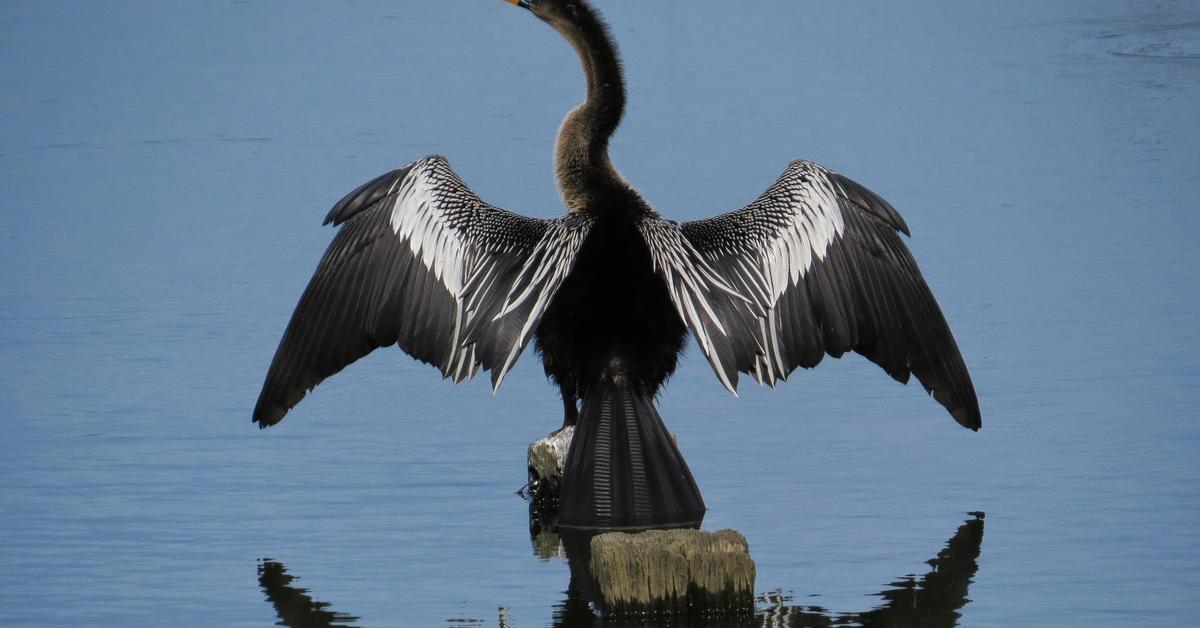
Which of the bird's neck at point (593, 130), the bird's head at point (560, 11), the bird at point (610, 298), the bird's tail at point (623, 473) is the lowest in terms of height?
the bird's tail at point (623, 473)

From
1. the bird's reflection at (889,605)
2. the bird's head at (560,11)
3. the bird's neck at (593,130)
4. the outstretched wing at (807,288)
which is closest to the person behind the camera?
the bird's reflection at (889,605)

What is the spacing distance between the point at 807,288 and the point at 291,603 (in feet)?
7.99

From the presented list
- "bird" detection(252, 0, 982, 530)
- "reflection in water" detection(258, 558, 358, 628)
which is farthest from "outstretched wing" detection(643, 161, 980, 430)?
"reflection in water" detection(258, 558, 358, 628)

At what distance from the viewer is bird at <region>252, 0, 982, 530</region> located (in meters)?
6.61

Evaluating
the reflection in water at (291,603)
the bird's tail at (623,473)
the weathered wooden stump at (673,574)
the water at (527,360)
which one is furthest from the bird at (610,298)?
the reflection in water at (291,603)

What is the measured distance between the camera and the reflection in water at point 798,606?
5707mm

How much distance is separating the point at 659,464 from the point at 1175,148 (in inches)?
345

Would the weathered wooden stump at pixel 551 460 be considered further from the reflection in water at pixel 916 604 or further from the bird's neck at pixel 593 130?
the reflection in water at pixel 916 604

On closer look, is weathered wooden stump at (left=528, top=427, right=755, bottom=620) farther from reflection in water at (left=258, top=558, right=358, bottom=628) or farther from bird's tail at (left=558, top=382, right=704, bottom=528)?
reflection in water at (left=258, top=558, right=358, bottom=628)

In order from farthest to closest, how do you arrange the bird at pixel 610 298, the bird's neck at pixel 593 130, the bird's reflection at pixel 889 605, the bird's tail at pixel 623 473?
1. the bird's neck at pixel 593 130
2. the bird at pixel 610 298
3. the bird's tail at pixel 623 473
4. the bird's reflection at pixel 889 605

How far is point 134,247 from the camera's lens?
489 inches

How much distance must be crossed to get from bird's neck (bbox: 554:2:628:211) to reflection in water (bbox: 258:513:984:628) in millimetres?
1806

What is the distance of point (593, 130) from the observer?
800cm

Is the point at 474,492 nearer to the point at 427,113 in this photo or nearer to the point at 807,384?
the point at 807,384
